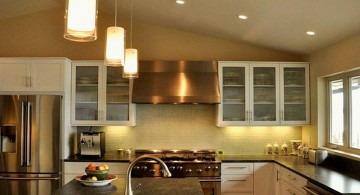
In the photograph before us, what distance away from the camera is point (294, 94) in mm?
5559

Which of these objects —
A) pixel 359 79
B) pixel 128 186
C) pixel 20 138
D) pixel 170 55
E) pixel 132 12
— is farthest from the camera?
pixel 170 55

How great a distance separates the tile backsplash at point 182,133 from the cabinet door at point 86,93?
A: 1.31 ft

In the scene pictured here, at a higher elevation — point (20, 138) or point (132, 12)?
point (132, 12)

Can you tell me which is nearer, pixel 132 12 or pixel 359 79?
pixel 359 79

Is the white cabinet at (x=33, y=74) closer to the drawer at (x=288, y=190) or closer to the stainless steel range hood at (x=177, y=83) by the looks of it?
the stainless steel range hood at (x=177, y=83)

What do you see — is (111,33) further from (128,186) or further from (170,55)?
(170,55)

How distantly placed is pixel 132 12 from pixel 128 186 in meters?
3.30

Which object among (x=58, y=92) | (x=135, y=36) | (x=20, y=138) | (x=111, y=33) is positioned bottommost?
(x=20, y=138)

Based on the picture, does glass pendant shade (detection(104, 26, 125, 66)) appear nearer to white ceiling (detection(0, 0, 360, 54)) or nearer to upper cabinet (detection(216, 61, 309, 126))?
white ceiling (detection(0, 0, 360, 54))

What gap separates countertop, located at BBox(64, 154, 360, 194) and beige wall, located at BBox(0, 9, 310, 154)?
1.16 ft

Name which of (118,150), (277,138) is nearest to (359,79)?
(277,138)

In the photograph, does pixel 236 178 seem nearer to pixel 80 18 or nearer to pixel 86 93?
pixel 86 93

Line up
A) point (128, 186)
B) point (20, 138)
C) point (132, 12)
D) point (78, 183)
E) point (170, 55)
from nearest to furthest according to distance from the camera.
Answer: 1. point (128, 186)
2. point (78, 183)
3. point (20, 138)
4. point (132, 12)
5. point (170, 55)

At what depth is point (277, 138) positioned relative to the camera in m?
5.85
